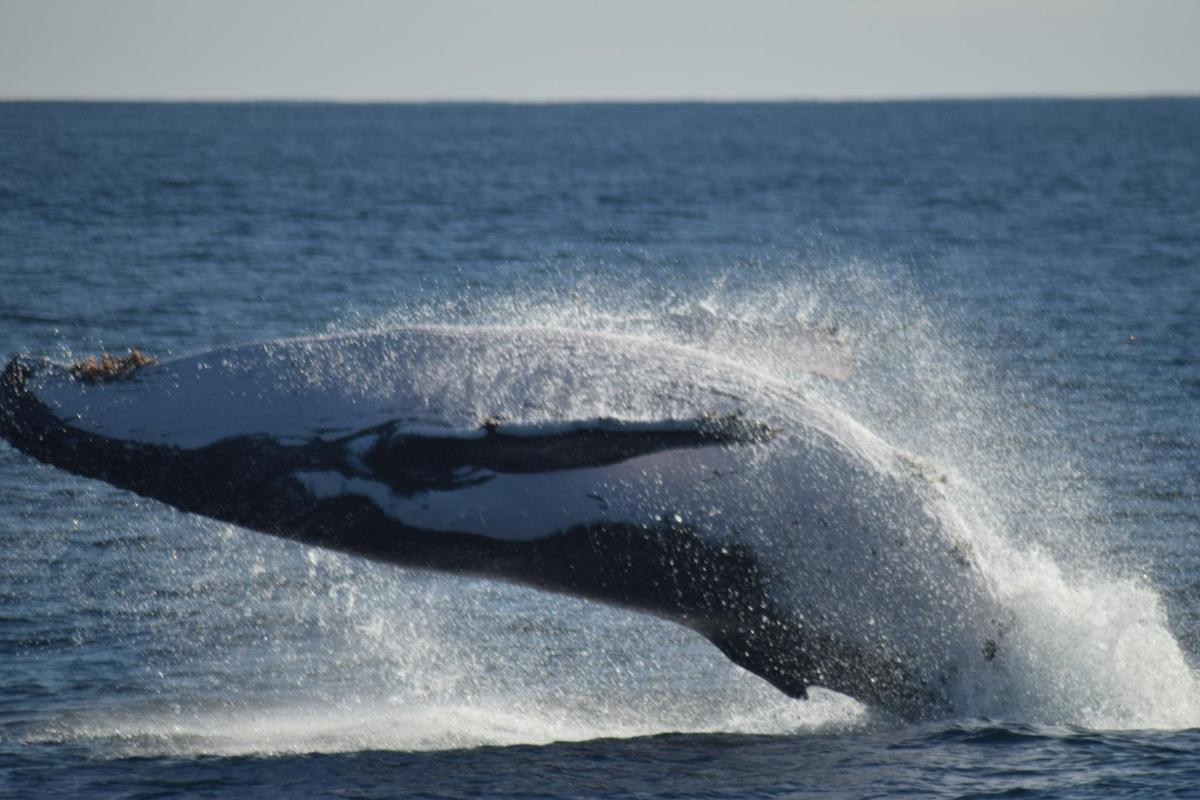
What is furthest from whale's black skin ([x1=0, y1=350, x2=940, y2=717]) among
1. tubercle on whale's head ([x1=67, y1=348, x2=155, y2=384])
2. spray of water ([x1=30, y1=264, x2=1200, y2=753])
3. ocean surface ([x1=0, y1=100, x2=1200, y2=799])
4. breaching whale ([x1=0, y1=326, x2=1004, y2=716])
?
spray of water ([x1=30, y1=264, x2=1200, y2=753])

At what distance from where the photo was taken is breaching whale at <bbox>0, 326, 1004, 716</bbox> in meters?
9.94

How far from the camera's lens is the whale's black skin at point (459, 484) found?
994cm

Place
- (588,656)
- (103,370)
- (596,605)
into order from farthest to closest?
1. (596,605)
2. (588,656)
3. (103,370)

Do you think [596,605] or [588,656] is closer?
[588,656]

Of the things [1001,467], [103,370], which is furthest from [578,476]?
[1001,467]

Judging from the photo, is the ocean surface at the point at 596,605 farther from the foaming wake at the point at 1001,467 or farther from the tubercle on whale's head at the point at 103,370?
the tubercle on whale's head at the point at 103,370

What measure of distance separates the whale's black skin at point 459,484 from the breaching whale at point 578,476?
13 mm

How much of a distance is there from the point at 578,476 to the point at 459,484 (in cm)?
71

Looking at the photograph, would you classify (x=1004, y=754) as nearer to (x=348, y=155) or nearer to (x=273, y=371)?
(x=273, y=371)

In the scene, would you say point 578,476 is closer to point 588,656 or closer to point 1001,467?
point 588,656

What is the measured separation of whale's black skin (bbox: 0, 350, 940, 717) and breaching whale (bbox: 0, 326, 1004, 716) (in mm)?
13

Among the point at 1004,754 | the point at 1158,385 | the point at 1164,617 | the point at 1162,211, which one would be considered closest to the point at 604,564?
the point at 1004,754

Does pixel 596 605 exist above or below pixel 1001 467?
below

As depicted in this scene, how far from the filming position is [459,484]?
10.1m
